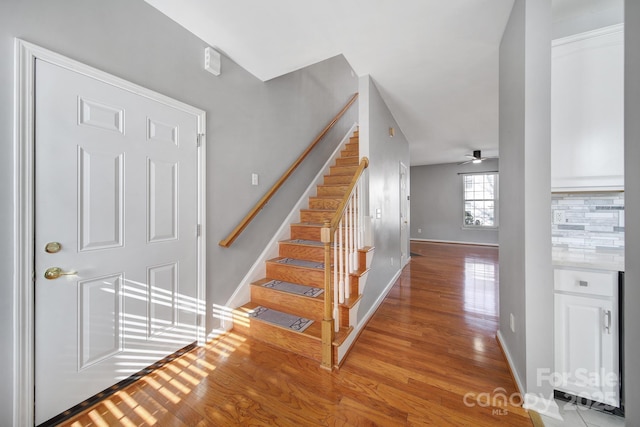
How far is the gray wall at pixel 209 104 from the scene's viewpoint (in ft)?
3.68

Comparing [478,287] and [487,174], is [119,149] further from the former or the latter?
[487,174]

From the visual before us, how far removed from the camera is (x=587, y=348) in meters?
1.35

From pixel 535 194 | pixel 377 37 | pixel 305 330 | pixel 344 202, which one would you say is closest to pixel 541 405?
pixel 535 194

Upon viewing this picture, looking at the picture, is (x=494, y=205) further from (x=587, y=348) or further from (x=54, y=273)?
(x=54, y=273)

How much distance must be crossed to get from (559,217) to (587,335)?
2.85 ft

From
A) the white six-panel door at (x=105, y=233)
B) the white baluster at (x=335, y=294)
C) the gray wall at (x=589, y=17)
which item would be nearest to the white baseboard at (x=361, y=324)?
the white baluster at (x=335, y=294)

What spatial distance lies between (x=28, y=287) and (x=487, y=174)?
350 inches

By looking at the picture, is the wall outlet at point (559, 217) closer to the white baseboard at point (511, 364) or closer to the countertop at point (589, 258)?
the countertop at point (589, 258)

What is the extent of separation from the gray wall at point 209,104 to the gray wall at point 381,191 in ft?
3.41

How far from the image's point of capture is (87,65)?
1.34m

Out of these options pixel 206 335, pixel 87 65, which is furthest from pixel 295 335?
pixel 87 65

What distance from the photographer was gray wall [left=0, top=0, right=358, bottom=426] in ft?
3.68

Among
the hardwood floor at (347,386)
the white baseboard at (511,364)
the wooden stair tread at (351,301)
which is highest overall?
the wooden stair tread at (351,301)

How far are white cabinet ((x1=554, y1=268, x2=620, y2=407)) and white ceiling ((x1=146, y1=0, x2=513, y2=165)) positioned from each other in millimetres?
Result: 1854
